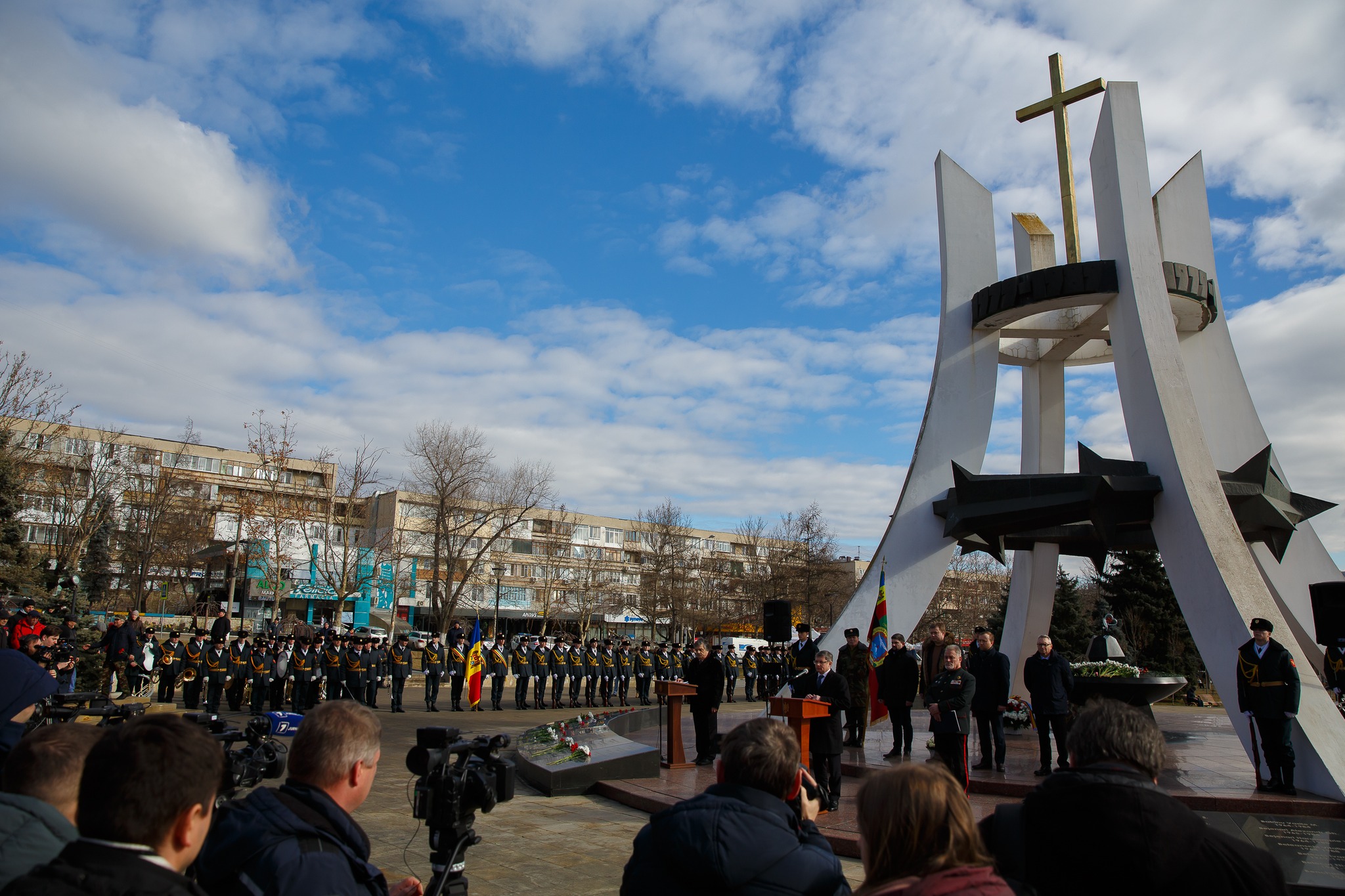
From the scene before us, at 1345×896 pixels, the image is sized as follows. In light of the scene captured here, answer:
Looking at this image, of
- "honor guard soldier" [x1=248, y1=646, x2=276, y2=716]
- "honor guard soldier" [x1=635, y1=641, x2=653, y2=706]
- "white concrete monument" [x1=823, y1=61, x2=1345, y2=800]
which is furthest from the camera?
"honor guard soldier" [x1=635, y1=641, x2=653, y2=706]

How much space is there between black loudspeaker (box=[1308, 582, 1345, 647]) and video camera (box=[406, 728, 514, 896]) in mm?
14360

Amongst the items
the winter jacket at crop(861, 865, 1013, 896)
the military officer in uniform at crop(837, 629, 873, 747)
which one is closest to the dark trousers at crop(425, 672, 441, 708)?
the military officer in uniform at crop(837, 629, 873, 747)

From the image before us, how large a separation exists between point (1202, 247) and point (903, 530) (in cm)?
816

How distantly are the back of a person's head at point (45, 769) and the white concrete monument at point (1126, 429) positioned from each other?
11.3 meters

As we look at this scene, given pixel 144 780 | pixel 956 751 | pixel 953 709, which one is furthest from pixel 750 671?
pixel 144 780

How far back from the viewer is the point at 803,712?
7840 mm

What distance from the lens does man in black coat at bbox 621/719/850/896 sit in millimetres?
2326

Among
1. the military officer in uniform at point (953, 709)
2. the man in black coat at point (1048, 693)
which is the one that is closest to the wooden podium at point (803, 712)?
the military officer in uniform at point (953, 709)

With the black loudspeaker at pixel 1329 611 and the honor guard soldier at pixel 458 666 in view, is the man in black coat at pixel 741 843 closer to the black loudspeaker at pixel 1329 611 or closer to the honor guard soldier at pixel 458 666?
the black loudspeaker at pixel 1329 611

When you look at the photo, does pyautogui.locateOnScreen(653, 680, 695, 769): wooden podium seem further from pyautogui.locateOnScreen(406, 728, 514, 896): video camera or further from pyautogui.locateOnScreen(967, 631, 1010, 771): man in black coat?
pyautogui.locateOnScreen(406, 728, 514, 896): video camera

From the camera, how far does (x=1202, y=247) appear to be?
1658 centimetres

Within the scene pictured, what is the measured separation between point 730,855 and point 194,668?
18317 mm

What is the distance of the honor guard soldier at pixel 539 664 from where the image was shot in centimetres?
2127

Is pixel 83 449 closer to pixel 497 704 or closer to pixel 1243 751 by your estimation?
pixel 497 704
